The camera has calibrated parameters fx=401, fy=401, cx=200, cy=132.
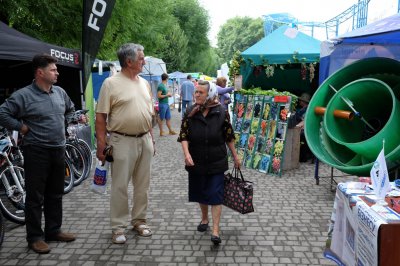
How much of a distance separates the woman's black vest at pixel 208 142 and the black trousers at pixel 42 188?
1.30m

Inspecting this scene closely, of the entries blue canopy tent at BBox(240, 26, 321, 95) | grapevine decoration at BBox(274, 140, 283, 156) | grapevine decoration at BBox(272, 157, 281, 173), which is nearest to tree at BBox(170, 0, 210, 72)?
blue canopy tent at BBox(240, 26, 321, 95)

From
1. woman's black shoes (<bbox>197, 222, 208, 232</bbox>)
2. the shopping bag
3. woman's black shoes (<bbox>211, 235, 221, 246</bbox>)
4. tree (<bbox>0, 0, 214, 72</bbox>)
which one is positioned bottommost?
woman's black shoes (<bbox>197, 222, 208, 232</bbox>)

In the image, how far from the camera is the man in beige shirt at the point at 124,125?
3.80 m

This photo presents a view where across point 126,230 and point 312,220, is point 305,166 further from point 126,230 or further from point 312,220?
point 126,230

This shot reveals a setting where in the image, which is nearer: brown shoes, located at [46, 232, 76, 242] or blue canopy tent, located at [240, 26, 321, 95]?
brown shoes, located at [46, 232, 76, 242]

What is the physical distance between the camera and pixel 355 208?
2455mm

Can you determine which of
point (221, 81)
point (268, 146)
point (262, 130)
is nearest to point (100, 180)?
point (268, 146)

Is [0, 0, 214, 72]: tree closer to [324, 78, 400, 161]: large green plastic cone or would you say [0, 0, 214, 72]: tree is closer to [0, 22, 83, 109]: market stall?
[0, 22, 83, 109]: market stall

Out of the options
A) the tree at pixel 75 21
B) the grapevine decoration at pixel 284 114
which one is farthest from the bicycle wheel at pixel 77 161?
the tree at pixel 75 21

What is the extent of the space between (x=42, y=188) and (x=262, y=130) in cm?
445

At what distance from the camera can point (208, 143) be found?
3945 mm

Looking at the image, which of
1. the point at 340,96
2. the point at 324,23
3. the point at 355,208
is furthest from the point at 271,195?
the point at 324,23

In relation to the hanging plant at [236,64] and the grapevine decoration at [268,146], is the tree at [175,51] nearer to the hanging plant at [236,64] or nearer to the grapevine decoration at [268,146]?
the hanging plant at [236,64]

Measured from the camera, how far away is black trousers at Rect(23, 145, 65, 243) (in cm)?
368
